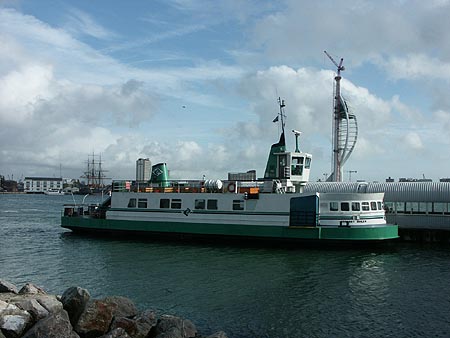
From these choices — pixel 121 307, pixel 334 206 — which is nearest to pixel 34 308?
pixel 121 307

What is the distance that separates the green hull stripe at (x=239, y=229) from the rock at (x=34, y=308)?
2122 centimetres

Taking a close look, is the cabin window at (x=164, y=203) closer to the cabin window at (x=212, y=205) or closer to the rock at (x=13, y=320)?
the cabin window at (x=212, y=205)

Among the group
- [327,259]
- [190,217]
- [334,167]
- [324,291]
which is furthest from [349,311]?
[334,167]

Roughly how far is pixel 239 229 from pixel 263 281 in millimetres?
11951

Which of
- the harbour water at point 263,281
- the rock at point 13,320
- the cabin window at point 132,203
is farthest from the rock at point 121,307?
the cabin window at point 132,203

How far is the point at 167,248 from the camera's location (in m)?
32.8

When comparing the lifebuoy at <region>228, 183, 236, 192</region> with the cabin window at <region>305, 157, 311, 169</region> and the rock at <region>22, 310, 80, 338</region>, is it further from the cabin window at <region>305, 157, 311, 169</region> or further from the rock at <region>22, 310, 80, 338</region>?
the rock at <region>22, 310, 80, 338</region>

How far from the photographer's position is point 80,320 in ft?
43.4

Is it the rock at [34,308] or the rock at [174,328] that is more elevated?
the rock at [34,308]

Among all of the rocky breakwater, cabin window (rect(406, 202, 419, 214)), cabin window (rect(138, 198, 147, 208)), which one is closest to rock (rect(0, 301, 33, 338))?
the rocky breakwater

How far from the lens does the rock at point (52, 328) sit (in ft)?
39.4

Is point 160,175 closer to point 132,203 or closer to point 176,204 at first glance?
point 132,203

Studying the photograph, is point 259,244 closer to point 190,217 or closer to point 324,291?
point 190,217

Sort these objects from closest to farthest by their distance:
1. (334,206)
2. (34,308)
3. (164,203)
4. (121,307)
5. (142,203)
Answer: (34,308) → (121,307) → (334,206) → (164,203) → (142,203)
